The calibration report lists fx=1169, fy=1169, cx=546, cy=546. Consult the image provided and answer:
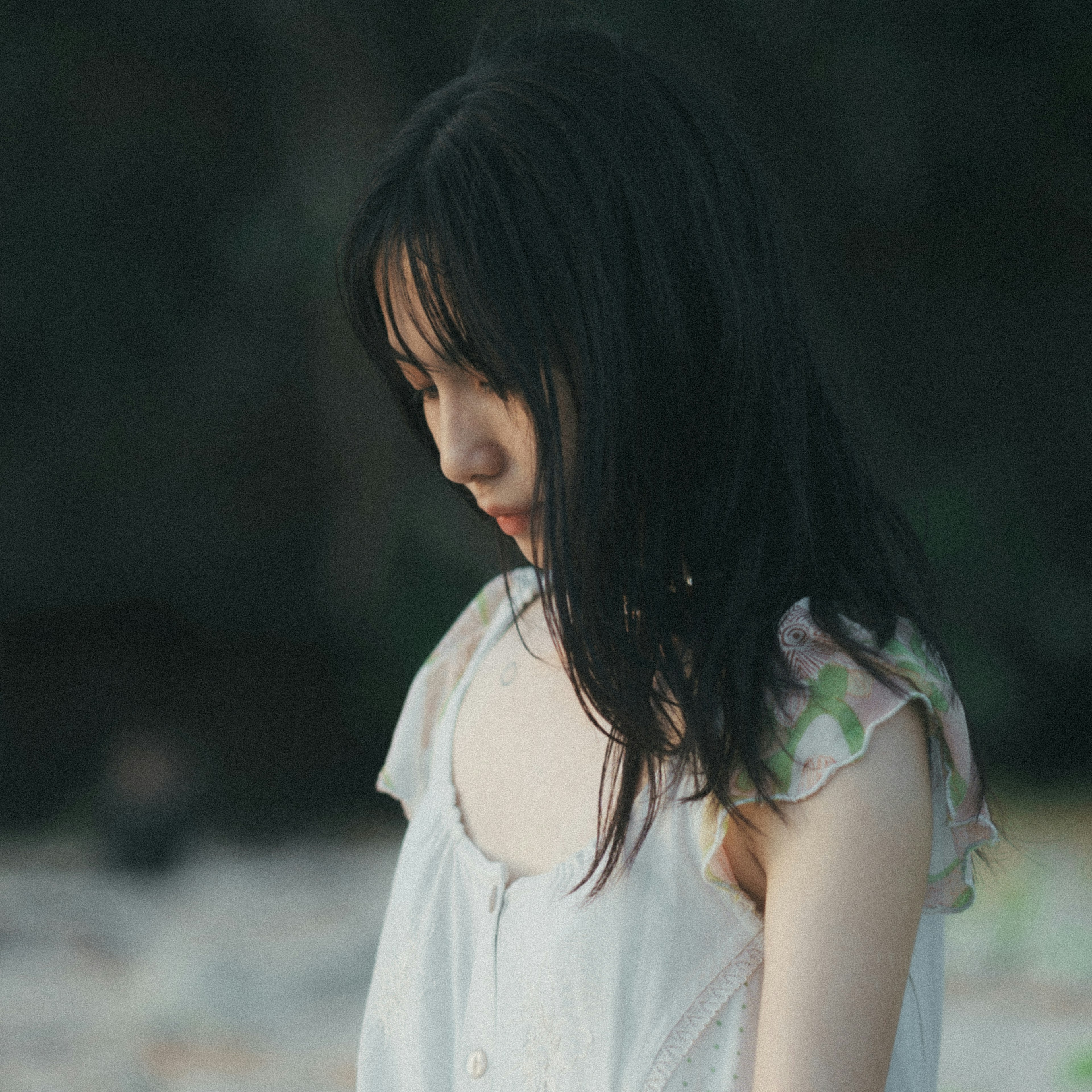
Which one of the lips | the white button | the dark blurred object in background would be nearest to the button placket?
the white button

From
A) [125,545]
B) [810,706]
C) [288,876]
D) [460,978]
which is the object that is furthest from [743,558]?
[125,545]

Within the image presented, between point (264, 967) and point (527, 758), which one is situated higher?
point (527, 758)

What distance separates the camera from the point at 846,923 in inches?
22.6

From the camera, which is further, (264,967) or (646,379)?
(264,967)

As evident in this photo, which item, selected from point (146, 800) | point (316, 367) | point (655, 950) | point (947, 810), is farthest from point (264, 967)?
point (947, 810)

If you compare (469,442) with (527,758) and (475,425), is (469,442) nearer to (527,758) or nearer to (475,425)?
(475,425)

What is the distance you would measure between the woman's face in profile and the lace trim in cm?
26

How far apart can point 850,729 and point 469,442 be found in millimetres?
269

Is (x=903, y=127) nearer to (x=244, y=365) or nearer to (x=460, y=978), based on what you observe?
(x=244, y=365)

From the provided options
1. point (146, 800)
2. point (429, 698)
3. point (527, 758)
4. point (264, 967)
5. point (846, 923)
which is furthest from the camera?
point (146, 800)

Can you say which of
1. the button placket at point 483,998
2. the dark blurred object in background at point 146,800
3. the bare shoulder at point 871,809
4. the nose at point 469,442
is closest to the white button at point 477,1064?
the button placket at point 483,998

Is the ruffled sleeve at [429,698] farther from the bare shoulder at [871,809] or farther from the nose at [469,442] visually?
the bare shoulder at [871,809]

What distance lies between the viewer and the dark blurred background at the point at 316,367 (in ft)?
9.41

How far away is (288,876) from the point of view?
112 inches
